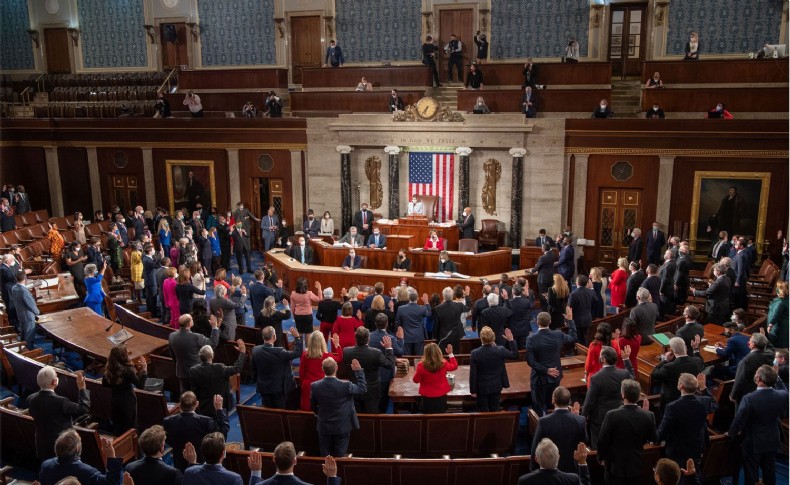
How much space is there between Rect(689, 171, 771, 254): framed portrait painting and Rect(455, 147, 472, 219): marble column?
5.21 meters

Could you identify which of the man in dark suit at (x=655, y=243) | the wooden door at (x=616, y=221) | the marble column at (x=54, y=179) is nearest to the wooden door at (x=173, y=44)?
the marble column at (x=54, y=179)

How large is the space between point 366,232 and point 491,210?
126 inches

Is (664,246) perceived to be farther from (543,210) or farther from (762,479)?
(762,479)

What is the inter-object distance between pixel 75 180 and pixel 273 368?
15.7 meters

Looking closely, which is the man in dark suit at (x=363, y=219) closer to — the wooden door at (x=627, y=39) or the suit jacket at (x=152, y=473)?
the wooden door at (x=627, y=39)

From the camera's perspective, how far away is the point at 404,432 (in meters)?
6.57

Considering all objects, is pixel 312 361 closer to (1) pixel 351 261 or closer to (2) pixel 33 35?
(1) pixel 351 261

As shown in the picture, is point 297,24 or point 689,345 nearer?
point 689,345

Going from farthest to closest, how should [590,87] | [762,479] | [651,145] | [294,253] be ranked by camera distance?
1. [590,87]
2. [651,145]
3. [294,253]
4. [762,479]

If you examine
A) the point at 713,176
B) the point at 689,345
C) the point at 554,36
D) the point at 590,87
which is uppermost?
the point at 554,36

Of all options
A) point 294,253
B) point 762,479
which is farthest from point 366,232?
point 762,479

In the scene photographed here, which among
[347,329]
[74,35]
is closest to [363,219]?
[347,329]

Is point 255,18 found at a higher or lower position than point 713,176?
higher

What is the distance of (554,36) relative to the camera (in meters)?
18.8
